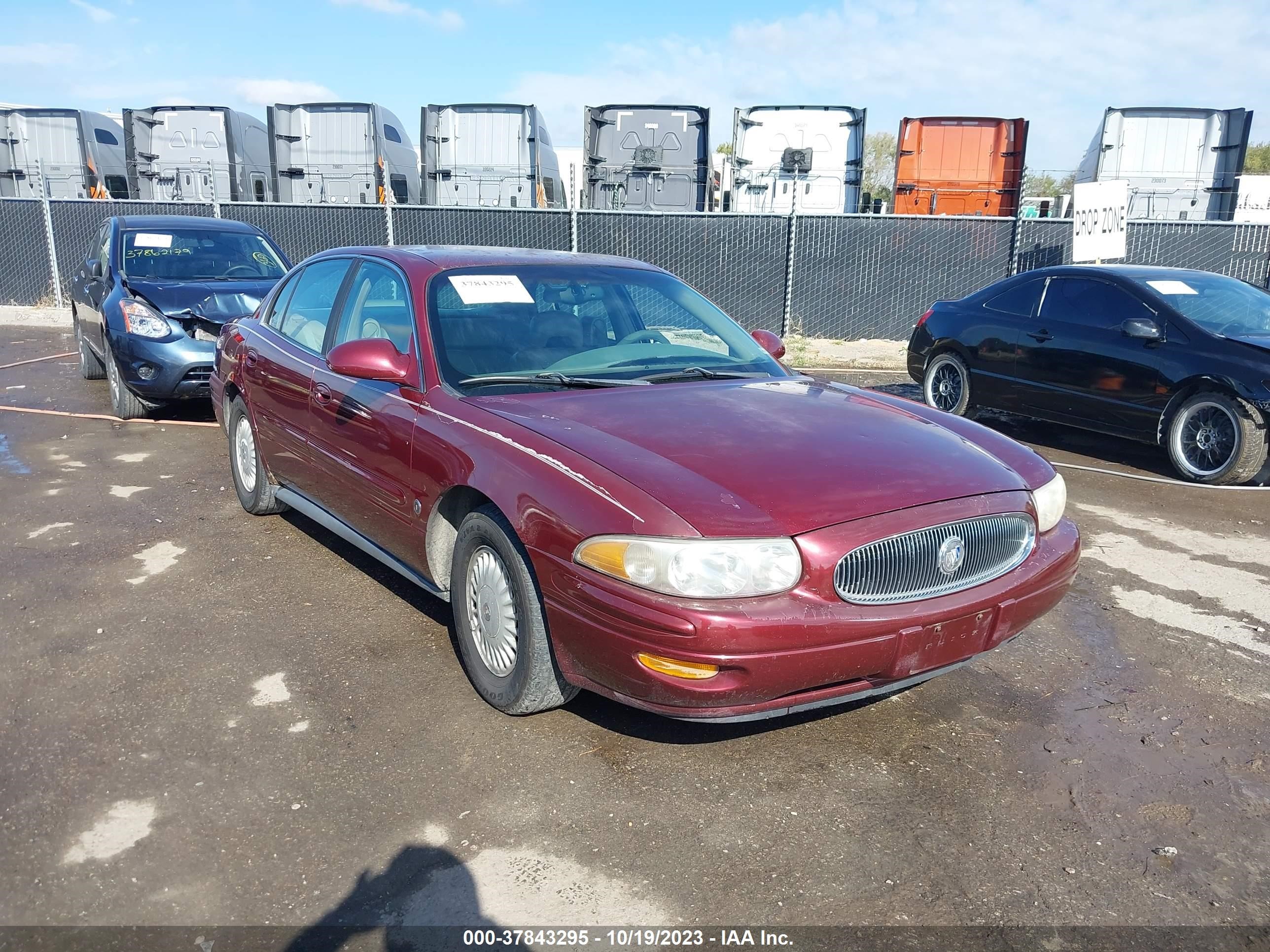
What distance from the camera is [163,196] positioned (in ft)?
58.9

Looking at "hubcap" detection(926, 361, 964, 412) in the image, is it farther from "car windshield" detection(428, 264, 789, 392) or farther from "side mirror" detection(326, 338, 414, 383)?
"side mirror" detection(326, 338, 414, 383)

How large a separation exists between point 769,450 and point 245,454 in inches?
146

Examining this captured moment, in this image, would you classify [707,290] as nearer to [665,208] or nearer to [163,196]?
[665,208]

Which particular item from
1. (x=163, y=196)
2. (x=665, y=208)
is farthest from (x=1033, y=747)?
(x=163, y=196)

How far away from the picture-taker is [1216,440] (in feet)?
22.9

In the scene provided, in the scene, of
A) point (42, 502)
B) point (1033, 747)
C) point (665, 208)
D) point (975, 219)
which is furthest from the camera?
point (665, 208)

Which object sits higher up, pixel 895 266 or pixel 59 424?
pixel 895 266

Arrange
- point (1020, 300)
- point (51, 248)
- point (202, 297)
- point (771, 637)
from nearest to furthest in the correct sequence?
1. point (771, 637)
2. point (202, 297)
3. point (1020, 300)
4. point (51, 248)

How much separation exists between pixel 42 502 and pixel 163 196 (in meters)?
13.8

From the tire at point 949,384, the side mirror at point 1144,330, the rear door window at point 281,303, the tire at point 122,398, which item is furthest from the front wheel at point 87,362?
the side mirror at point 1144,330

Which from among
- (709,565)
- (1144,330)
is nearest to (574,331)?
(709,565)

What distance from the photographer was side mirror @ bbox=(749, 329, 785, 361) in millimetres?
4789

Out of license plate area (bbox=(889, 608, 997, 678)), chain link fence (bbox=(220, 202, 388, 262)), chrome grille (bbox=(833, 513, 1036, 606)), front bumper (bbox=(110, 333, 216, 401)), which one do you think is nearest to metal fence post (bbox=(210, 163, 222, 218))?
chain link fence (bbox=(220, 202, 388, 262))

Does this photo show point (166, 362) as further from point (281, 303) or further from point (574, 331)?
point (574, 331)
